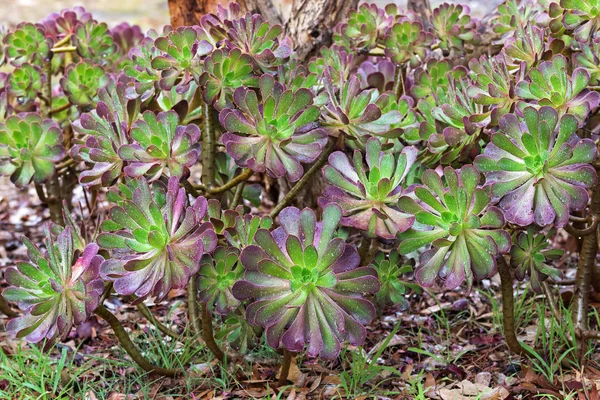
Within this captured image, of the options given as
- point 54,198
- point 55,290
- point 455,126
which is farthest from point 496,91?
point 54,198

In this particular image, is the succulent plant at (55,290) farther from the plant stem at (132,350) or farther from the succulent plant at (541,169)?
the succulent plant at (541,169)

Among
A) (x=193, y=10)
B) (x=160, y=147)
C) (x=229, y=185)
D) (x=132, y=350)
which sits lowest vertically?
(x=132, y=350)

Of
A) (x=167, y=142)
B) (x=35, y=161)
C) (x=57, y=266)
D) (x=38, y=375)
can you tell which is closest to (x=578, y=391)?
(x=167, y=142)

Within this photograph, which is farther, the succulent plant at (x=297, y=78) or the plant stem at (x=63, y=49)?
the plant stem at (x=63, y=49)

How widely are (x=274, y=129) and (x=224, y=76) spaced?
257mm

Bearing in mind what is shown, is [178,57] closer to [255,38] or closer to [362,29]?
[255,38]

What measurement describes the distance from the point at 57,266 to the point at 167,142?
0.41m

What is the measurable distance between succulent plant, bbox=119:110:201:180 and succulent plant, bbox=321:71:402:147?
346mm

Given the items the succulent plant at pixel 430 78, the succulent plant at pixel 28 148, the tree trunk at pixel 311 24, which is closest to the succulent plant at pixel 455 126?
the succulent plant at pixel 430 78

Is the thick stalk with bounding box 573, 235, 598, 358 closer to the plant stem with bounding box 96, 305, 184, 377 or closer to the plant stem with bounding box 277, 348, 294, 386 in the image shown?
the plant stem with bounding box 277, 348, 294, 386

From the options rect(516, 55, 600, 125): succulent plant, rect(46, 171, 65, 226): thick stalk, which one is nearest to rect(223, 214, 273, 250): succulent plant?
rect(516, 55, 600, 125): succulent plant

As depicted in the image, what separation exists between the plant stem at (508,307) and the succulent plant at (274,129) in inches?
22.3

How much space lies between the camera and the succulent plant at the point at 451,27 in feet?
7.80

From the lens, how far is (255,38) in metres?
1.87
